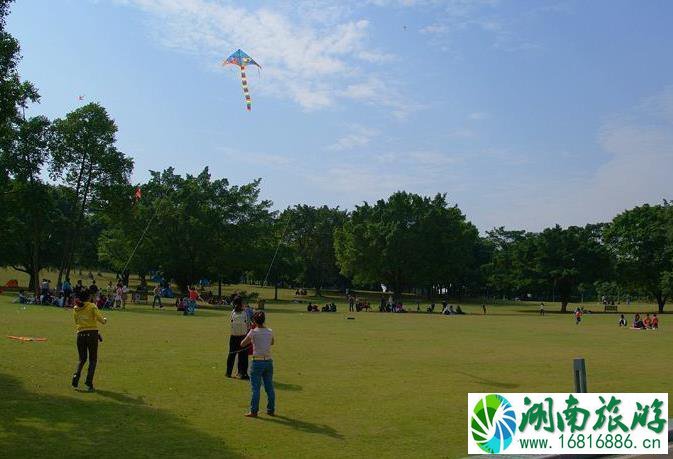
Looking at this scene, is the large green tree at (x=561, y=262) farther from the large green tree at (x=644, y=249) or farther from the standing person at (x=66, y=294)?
the standing person at (x=66, y=294)

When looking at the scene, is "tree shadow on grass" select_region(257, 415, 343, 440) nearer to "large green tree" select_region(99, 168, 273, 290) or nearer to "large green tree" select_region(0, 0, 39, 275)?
"large green tree" select_region(0, 0, 39, 275)

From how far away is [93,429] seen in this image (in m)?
8.77

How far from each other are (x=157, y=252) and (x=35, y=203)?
551 inches

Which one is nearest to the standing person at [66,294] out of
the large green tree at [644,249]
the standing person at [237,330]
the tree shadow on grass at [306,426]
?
the standing person at [237,330]

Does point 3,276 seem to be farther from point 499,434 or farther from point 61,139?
point 499,434

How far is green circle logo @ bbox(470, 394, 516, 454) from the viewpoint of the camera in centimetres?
823

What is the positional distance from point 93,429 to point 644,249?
74474 millimetres

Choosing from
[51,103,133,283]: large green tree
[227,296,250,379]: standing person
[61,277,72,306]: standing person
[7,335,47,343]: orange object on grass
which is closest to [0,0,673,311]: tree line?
[51,103,133,283]: large green tree

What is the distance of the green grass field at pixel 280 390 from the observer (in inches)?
331

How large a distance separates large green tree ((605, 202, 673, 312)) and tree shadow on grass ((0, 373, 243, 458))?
69039 millimetres

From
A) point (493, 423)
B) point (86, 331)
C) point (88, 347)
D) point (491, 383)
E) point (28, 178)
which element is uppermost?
point (28, 178)

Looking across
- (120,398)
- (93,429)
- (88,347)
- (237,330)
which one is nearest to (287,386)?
(237,330)

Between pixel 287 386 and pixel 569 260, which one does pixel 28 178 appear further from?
pixel 569 260

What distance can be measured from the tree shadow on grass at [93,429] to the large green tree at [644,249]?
69039 mm
